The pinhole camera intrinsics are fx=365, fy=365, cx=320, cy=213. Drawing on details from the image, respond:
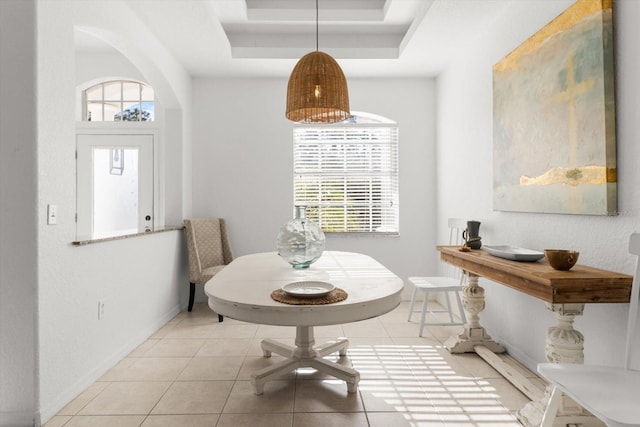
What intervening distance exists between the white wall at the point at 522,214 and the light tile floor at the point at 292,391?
A: 45 cm

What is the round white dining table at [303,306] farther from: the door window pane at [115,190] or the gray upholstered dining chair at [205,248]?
the door window pane at [115,190]

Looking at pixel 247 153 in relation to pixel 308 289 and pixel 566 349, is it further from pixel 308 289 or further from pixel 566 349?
pixel 566 349

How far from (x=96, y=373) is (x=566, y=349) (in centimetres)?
278

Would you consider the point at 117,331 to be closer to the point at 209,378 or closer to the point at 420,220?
the point at 209,378

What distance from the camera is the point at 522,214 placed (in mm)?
2621

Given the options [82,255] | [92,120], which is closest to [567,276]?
[82,255]

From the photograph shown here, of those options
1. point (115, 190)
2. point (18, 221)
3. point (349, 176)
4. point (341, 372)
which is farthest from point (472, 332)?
point (115, 190)

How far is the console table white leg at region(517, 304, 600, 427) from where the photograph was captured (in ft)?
5.82

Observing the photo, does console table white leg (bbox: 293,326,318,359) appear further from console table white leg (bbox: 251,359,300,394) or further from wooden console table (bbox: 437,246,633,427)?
wooden console table (bbox: 437,246,633,427)

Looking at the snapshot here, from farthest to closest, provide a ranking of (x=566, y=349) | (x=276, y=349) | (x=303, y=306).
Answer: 1. (x=276, y=349)
2. (x=566, y=349)
3. (x=303, y=306)

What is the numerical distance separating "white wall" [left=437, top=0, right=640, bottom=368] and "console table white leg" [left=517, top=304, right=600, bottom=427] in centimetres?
24

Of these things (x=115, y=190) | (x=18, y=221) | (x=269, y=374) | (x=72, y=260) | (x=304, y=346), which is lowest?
(x=269, y=374)

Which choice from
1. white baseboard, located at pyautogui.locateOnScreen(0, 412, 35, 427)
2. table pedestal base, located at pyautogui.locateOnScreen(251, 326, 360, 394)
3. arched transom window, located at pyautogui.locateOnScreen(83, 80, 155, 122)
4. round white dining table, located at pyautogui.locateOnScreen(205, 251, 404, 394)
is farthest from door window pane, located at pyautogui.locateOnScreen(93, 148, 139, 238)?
table pedestal base, located at pyautogui.locateOnScreen(251, 326, 360, 394)

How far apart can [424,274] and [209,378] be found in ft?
9.38
